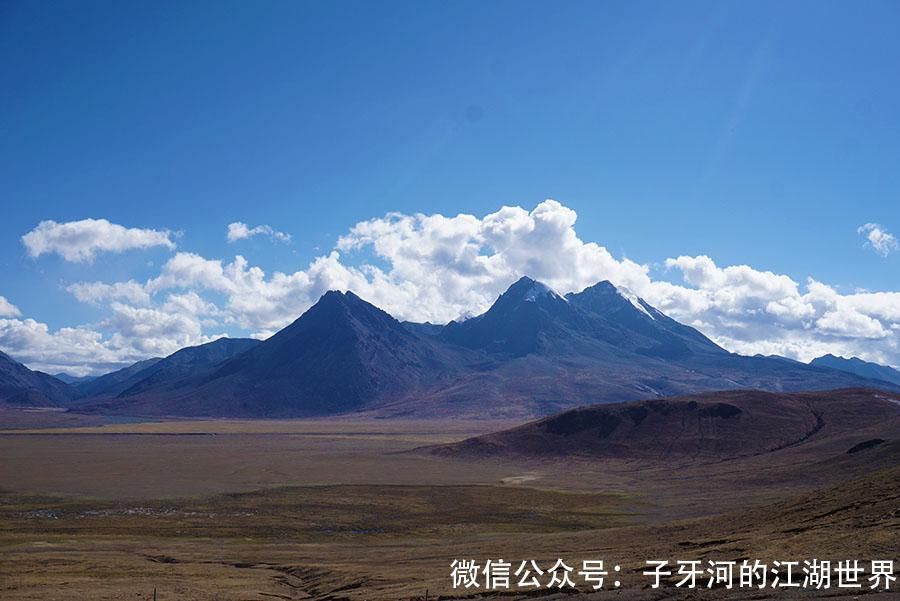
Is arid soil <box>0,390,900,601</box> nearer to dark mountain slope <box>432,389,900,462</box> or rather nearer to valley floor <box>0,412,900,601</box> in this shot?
valley floor <box>0,412,900,601</box>

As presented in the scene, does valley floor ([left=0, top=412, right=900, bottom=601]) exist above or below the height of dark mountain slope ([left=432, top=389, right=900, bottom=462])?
below

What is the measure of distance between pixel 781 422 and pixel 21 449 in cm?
16070

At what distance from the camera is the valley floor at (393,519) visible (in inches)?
1481

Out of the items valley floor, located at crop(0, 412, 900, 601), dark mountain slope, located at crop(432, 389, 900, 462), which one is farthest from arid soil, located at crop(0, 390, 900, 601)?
dark mountain slope, located at crop(432, 389, 900, 462)

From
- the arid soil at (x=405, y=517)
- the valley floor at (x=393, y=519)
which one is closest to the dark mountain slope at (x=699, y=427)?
the arid soil at (x=405, y=517)

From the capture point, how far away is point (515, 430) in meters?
173

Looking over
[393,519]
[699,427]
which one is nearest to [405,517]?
[393,519]

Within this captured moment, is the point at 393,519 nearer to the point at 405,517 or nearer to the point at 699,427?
the point at 405,517

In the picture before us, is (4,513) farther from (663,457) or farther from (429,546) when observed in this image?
(663,457)

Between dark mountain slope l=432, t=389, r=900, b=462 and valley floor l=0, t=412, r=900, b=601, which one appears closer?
valley floor l=0, t=412, r=900, b=601

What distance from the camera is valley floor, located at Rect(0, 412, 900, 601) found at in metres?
37.6

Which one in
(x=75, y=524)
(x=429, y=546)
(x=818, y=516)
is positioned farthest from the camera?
(x=75, y=524)

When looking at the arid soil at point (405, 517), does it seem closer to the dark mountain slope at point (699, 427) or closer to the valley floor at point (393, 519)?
the valley floor at point (393, 519)

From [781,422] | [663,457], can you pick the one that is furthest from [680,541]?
[781,422]
